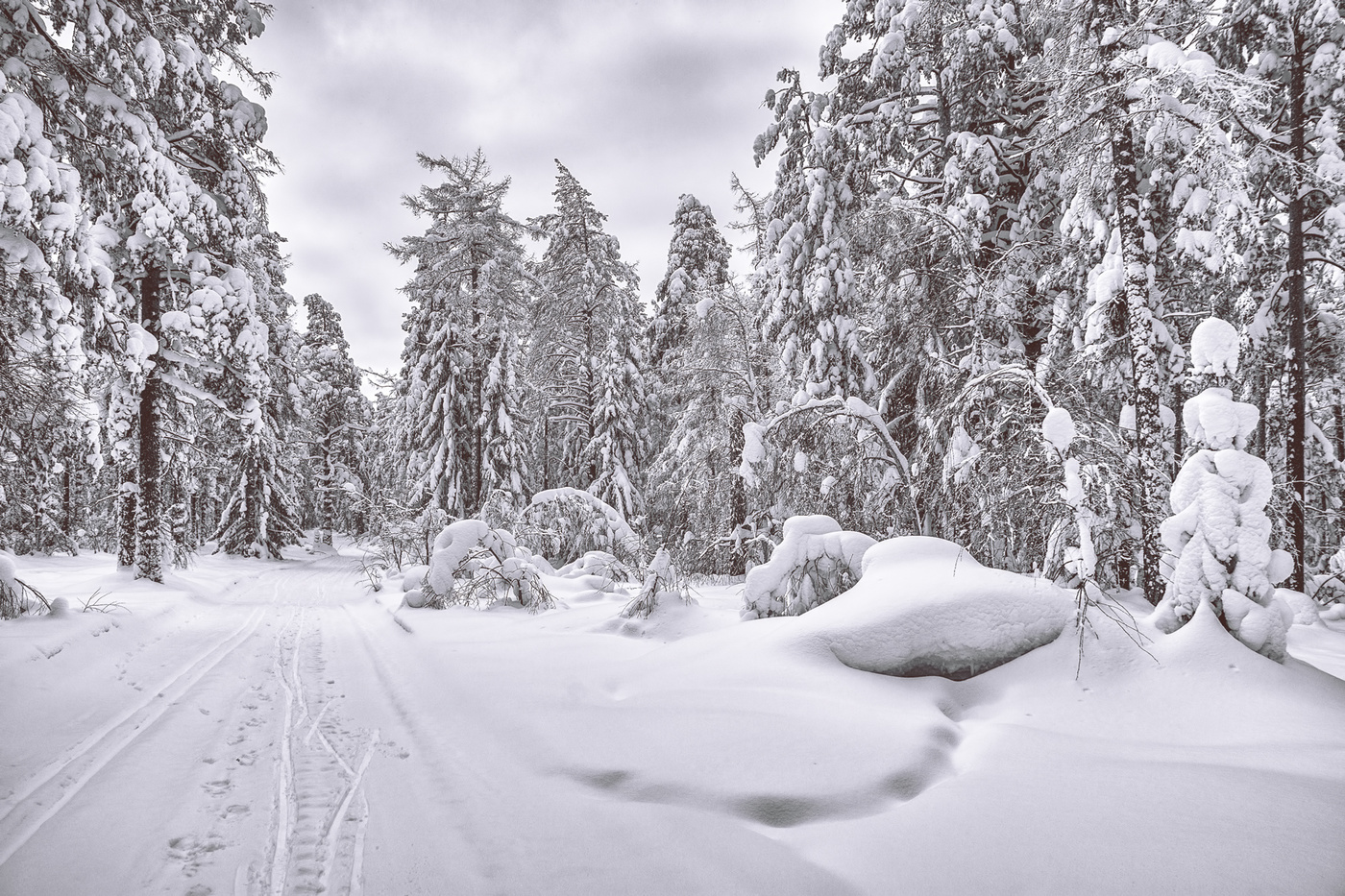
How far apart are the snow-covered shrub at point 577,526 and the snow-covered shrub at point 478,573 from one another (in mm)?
3609

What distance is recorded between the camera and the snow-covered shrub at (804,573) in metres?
6.21

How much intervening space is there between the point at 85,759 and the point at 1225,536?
7.31 meters

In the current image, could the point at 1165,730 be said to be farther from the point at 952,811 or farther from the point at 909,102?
the point at 909,102

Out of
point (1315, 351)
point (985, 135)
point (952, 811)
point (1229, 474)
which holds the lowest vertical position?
point (952, 811)

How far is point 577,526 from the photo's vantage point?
1477 centimetres

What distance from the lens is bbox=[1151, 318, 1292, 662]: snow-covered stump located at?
3824 mm

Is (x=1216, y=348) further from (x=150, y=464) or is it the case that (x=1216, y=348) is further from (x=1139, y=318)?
(x=150, y=464)

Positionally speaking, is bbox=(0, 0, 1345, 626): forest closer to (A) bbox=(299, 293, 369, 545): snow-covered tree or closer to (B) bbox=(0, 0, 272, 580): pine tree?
(B) bbox=(0, 0, 272, 580): pine tree

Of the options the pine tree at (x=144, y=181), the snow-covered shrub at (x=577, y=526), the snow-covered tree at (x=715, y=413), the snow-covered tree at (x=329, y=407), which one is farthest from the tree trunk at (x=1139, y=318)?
the snow-covered tree at (x=329, y=407)

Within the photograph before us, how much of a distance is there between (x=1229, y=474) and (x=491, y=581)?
8687mm

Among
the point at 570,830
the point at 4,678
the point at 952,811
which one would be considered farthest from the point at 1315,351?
the point at 4,678

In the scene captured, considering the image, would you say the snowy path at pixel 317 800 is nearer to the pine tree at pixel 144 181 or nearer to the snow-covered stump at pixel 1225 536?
the snow-covered stump at pixel 1225 536

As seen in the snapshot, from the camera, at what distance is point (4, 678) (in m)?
4.84

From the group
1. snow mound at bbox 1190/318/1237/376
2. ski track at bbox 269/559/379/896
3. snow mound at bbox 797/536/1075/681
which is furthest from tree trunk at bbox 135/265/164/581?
snow mound at bbox 1190/318/1237/376
